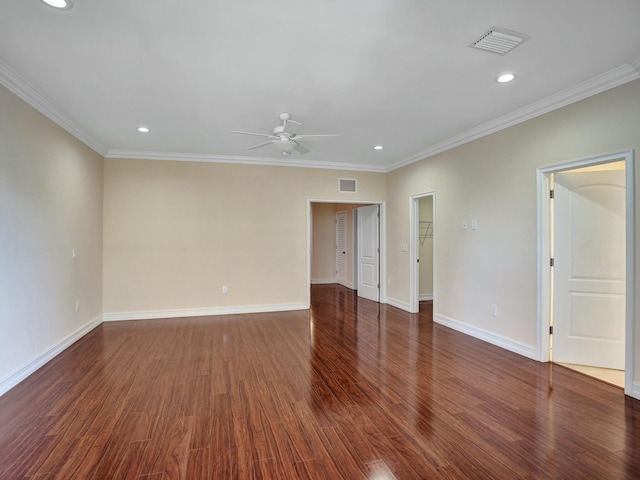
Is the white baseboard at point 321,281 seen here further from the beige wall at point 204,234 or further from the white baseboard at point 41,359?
the white baseboard at point 41,359

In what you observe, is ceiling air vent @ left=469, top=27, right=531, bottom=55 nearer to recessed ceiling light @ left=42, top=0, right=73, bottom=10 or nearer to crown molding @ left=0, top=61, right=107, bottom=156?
recessed ceiling light @ left=42, top=0, right=73, bottom=10

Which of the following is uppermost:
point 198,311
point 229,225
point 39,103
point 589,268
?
point 39,103

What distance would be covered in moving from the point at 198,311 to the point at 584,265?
5350 millimetres

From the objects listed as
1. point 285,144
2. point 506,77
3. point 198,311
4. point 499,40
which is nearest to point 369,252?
point 198,311

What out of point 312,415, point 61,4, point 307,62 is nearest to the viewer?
point 61,4

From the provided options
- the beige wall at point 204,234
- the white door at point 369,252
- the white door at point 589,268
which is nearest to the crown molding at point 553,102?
the white door at point 589,268

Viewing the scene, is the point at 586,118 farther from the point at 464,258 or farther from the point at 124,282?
the point at 124,282

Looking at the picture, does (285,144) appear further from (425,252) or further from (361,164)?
(425,252)

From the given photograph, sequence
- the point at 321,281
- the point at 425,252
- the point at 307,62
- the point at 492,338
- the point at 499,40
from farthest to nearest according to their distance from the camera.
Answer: the point at 321,281
the point at 425,252
the point at 492,338
the point at 307,62
the point at 499,40

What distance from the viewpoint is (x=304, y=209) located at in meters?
6.00

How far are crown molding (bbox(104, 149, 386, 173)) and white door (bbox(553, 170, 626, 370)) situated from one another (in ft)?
11.4

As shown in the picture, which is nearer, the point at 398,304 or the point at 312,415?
the point at 312,415

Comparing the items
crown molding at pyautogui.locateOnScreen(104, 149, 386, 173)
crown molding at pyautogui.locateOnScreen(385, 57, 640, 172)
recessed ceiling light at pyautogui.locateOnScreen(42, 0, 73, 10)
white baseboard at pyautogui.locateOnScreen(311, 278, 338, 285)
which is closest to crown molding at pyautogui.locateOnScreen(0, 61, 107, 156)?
crown molding at pyautogui.locateOnScreen(104, 149, 386, 173)

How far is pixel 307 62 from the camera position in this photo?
258cm
